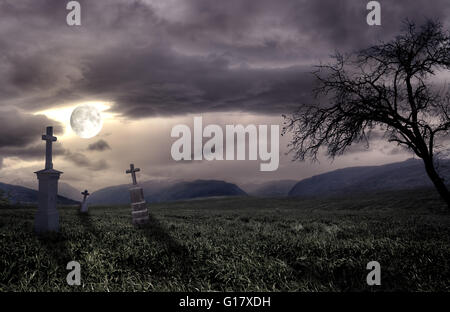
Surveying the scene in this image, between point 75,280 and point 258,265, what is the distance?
3285 mm

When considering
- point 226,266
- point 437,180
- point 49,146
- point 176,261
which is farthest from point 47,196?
point 437,180

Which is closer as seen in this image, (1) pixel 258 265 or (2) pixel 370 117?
(1) pixel 258 265

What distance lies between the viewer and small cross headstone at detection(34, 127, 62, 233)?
10.4m

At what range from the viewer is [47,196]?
10906 millimetres

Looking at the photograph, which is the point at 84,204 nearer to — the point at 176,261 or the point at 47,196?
the point at 47,196

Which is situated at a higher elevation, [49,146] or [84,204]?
[49,146]

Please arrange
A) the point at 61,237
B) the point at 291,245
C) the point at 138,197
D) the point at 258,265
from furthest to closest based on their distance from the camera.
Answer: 1. the point at 138,197
2. the point at 61,237
3. the point at 291,245
4. the point at 258,265

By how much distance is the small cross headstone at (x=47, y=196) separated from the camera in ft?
34.2

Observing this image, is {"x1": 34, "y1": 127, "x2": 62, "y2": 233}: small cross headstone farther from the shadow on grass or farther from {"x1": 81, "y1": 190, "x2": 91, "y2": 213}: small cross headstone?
{"x1": 81, "y1": 190, "x2": 91, "y2": 213}: small cross headstone

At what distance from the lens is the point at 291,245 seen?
23.0 feet

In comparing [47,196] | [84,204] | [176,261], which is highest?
[47,196]

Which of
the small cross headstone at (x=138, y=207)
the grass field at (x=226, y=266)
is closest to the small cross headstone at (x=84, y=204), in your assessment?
the small cross headstone at (x=138, y=207)

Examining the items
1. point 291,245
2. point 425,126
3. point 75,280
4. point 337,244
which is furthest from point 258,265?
point 425,126
